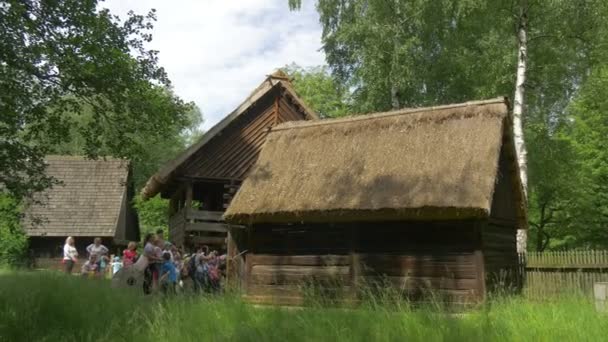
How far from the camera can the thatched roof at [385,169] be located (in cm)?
1204

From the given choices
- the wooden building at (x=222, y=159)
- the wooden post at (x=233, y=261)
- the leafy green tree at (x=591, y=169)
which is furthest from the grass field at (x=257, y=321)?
the leafy green tree at (x=591, y=169)

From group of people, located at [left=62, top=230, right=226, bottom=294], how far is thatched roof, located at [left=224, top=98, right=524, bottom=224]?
193cm

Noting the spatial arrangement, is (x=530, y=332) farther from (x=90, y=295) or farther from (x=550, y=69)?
(x=550, y=69)

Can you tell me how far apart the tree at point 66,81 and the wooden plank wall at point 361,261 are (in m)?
4.32

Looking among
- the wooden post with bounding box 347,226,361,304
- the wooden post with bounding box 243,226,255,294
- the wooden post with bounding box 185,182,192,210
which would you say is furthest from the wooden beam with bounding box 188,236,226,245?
the wooden post with bounding box 347,226,361,304

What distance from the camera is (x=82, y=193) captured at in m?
30.0

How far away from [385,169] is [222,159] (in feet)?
27.5

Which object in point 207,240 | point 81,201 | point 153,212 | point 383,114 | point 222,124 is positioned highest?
point 222,124

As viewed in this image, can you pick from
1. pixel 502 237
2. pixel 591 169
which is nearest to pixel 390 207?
pixel 502 237

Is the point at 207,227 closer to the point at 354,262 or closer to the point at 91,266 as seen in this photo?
the point at 91,266

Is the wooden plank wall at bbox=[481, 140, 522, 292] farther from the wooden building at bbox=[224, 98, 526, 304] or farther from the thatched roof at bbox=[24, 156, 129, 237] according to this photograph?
the thatched roof at bbox=[24, 156, 129, 237]

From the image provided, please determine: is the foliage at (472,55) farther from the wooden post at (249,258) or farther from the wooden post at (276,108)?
the wooden post at (249,258)

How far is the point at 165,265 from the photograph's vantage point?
479 inches

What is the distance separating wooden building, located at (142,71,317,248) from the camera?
64.8 feet
